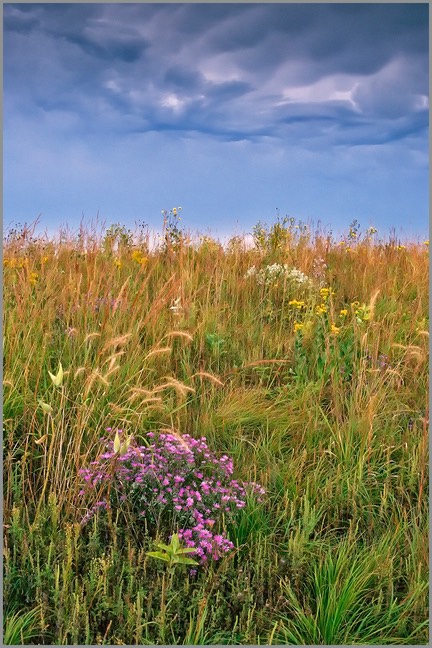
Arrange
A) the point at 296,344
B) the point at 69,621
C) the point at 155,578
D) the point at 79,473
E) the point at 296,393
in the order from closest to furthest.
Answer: the point at 69,621
the point at 155,578
the point at 79,473
the point at 296,393
the point at 296,344

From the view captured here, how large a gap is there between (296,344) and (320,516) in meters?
1.37

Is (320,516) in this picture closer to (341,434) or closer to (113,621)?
(341,434)

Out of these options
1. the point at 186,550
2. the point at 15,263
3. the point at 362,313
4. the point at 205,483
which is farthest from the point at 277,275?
the point at 186,550

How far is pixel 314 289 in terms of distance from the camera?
17.3ft

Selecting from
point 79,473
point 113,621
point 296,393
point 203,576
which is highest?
point 296,393

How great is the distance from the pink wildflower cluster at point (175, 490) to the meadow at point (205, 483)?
0.04 ft

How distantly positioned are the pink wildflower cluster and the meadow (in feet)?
0.04

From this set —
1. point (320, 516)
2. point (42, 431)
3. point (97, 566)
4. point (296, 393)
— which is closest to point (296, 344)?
point (296, 393)

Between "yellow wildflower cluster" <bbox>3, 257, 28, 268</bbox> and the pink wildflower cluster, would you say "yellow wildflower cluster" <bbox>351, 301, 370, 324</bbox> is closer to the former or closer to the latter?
the pink wildflower cluster

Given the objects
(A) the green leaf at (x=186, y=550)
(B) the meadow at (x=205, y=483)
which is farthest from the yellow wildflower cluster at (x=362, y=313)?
(A) the green leaf at (x=186, y=550)

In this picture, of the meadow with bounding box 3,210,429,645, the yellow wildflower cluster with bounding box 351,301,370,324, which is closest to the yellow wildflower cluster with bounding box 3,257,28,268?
the meadow with bounding box 3,210,429,645

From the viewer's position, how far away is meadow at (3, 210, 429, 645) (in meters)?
2.19

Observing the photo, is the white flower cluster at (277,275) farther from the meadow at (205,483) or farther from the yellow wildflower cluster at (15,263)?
the yellow wildflower cluster at (15,263)

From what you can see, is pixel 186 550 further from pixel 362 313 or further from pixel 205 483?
pixel 362 313
